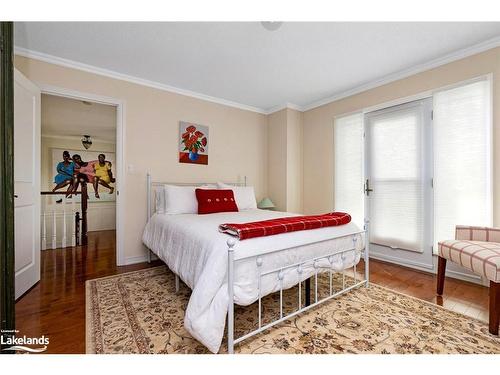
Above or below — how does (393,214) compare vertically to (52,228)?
above

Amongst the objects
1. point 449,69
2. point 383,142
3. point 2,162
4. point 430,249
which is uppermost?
point 449,69

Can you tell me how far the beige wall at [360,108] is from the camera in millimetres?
2293

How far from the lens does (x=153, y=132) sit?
3.25m

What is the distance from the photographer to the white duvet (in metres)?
1.32

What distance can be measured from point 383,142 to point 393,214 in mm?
982

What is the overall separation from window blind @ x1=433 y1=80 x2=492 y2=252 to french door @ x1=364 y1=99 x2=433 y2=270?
106mm

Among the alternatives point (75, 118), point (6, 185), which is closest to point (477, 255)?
point (6, 185)

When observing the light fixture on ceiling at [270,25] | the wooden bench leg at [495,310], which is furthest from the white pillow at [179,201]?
the wooden bench leg at [495,310]

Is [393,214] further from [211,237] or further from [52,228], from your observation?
[52,228]

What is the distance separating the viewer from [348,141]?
3.61 metres

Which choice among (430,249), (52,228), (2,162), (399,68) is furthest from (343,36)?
(52,228)

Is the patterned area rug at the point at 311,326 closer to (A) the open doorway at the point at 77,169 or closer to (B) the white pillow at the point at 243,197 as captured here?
(B) the white pillow at the point at 243,197

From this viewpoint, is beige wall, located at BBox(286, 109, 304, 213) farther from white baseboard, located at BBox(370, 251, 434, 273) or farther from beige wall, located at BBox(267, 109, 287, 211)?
white baseboard, located at BBox(370, 251, 434, 273)

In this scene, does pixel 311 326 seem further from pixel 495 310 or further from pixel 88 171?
pixel 88 171
